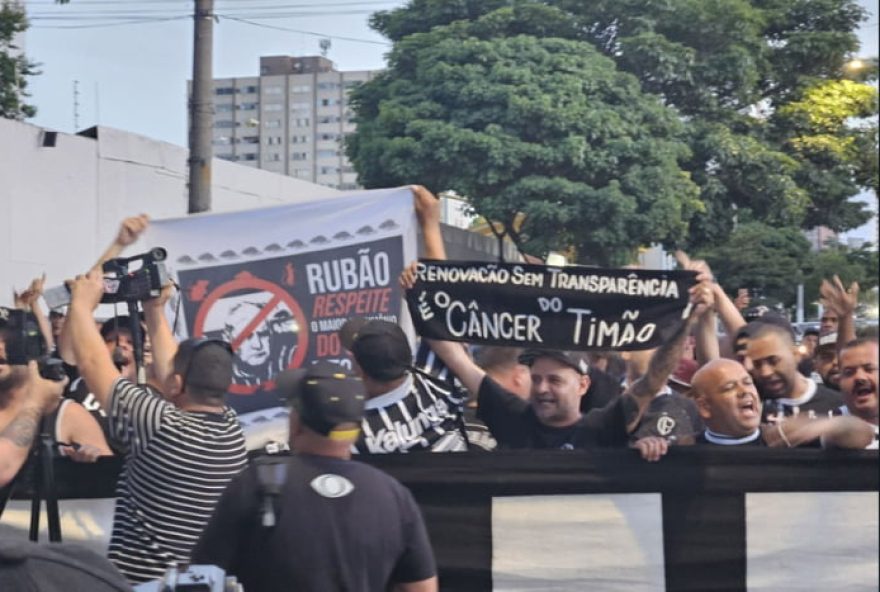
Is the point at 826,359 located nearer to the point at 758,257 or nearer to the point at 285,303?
the point at 758,257

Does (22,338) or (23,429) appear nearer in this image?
(23,429)

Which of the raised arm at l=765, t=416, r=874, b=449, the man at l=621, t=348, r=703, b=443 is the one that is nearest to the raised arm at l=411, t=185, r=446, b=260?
the man at l=621, t=348, r=703, b=443

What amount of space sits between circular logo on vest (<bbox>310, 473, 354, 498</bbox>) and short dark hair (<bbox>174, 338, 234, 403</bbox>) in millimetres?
769

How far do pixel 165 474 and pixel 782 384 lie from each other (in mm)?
2422

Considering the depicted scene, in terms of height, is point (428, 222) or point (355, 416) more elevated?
point (428, 222)

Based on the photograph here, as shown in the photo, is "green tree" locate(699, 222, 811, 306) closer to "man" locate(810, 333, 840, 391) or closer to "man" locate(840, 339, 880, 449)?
"man" locate(810, 333, 840, 391)

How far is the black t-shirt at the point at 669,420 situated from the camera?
507 cm

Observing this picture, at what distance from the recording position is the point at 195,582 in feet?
10.1

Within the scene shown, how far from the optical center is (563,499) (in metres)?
4.82

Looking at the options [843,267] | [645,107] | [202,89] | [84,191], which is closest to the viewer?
[202,89]

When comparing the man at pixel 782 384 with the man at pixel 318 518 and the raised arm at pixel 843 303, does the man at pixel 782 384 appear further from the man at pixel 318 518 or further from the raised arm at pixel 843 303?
the man at pixel 318 518

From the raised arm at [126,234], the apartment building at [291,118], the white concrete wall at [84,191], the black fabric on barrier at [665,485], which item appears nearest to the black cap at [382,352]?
the black fabric on barrier at [665,485]

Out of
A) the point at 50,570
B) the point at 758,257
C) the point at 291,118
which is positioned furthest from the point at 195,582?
the point at 758,257

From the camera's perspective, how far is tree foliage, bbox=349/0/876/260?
6.69 metres
